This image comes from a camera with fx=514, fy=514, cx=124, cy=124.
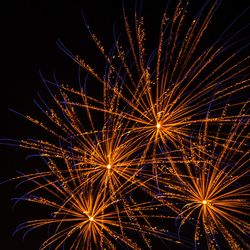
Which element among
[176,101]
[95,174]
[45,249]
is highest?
[176,101]

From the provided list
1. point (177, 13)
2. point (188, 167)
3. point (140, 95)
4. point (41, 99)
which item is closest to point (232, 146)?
point (188, 167)

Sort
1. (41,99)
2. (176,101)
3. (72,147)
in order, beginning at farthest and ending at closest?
(41,99)
(72,147)
(176,101)

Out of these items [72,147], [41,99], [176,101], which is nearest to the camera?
[176,101]

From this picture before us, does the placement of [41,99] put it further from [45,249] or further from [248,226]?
[248,226]

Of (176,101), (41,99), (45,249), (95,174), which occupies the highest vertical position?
(41,99)

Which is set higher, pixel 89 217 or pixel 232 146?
pixel 232 146

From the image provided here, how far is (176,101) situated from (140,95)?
0.53 meters

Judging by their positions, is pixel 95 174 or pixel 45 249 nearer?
pixel 95 174

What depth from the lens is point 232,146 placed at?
297 inches

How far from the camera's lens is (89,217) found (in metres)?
8.02

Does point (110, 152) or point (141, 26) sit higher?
point (141, 26)

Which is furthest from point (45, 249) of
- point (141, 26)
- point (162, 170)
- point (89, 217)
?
point (141, 26)

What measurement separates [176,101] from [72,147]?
1748 mm

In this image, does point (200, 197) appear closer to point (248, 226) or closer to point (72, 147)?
point (248, 226)
